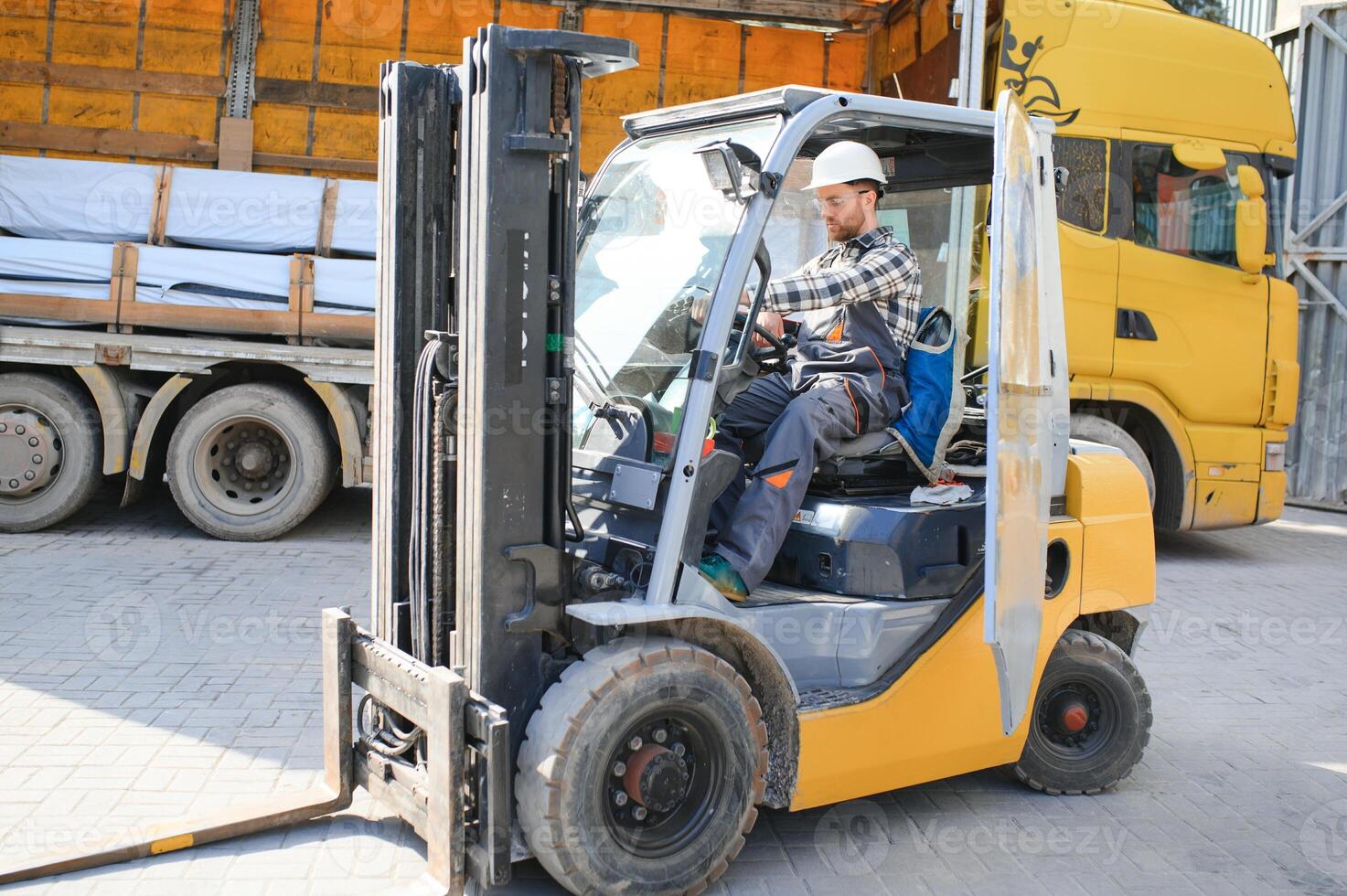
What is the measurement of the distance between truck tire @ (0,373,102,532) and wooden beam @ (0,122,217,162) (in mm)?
2205

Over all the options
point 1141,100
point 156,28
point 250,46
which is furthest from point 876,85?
point 156,28

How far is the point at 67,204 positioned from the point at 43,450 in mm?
1646

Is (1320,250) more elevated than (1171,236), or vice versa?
(1320,250)

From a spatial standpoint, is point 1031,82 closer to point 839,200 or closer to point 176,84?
point 839,200

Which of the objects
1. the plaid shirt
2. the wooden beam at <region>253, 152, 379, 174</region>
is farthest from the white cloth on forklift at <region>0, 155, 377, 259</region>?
the plaid shirt

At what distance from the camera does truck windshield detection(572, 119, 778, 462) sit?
3680 millimetres

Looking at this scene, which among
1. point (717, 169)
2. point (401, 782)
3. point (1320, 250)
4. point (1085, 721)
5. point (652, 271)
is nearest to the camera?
point (401, 782)

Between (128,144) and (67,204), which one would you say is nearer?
(67,204)

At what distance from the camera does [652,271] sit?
3.93m

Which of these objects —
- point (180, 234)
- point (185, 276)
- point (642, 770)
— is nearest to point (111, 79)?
point (180, 234)

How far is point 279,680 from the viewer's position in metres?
5.45

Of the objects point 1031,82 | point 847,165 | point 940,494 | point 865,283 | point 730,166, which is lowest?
point 940,494

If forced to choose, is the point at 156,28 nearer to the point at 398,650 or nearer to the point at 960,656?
the point at 398,650

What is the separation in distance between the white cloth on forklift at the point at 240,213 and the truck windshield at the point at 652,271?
15.1ft
